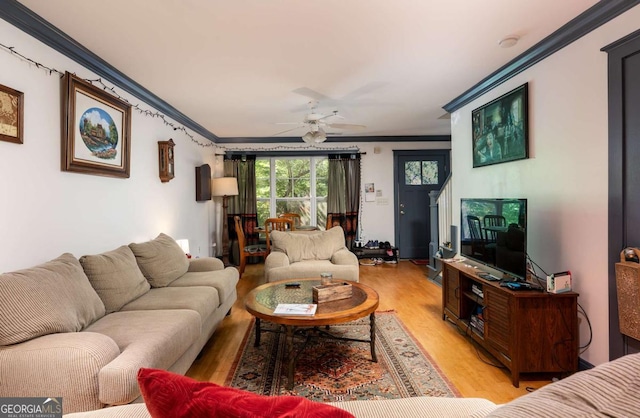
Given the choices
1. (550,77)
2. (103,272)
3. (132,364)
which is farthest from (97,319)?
(550,77)

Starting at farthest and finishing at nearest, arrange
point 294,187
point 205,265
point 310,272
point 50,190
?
point 294,187 → point 310,272 → point 205,265 → point 50,190

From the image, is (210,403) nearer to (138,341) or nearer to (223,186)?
(138,341)

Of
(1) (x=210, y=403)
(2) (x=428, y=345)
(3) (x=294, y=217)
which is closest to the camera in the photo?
(1) (x=210, y=403)

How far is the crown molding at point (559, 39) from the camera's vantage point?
78.9 inches

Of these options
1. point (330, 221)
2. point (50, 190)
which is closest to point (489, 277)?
point (50, 190)

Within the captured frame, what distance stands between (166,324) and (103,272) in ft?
2.42

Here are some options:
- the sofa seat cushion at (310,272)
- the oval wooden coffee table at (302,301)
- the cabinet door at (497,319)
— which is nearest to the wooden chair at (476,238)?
the cabinet door at (497,319)

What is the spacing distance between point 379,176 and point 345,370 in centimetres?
447

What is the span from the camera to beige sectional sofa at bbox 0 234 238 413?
56.5 inches

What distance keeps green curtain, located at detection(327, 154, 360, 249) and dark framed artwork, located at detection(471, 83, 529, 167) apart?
282 centimetres

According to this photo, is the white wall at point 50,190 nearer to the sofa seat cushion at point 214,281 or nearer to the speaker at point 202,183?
the sofa seat cushion at point 214,281

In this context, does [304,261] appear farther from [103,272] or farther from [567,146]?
[567,146]

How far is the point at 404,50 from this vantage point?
8.54ft

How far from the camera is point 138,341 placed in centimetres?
173
